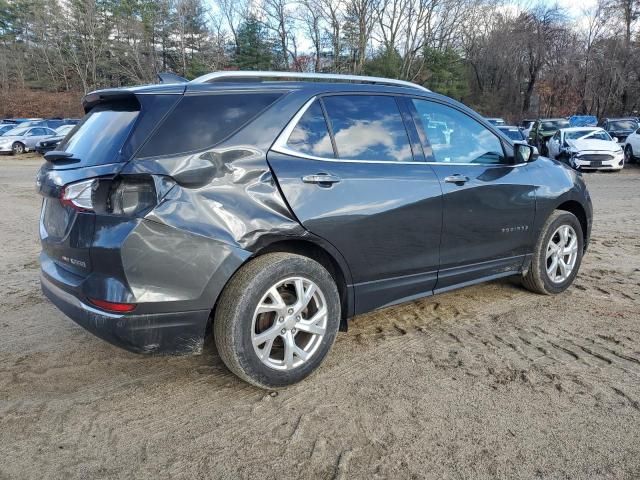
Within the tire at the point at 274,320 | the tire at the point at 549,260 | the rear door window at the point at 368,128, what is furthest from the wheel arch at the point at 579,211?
the tire at the point at 274,320

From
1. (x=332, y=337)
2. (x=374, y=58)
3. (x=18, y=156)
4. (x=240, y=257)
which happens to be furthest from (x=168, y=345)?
(x=374, y=58)

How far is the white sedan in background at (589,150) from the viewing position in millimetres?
17266

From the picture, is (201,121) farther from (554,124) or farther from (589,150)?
(554,124)

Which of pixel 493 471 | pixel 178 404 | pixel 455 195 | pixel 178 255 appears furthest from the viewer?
pixel 455 195

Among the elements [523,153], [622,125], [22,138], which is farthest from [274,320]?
[22,138]

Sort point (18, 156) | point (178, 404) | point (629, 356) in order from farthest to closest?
point (18, 156), point (629, 356), point (178, 404)

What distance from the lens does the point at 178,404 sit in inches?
116

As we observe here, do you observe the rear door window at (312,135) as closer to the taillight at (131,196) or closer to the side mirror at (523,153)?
the taillight at (131,196)

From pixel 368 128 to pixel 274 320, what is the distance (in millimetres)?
1420

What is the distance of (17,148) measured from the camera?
27.4 meters

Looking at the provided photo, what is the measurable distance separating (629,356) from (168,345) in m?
2.95

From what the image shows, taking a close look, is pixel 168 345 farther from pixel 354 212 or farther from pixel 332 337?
pixel 354 212

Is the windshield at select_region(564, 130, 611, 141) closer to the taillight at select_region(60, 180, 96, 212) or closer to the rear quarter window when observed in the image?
the rear quarter window

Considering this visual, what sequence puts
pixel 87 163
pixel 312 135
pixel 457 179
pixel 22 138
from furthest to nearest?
pixel 22 138 → pixel 457 179 → pixel 312 135 → pixel 87 163
